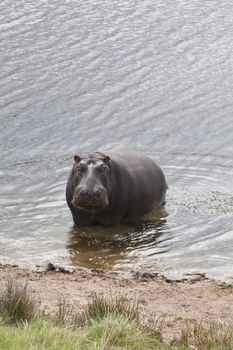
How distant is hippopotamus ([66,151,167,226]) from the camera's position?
12625mm

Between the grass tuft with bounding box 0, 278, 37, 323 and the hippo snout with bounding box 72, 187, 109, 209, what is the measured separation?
4.58 m

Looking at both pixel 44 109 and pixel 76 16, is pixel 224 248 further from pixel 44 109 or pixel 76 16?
pixel 76 16

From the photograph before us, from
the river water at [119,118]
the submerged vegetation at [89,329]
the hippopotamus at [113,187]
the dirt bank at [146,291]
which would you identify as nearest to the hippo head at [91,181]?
the hippopotamus at [113,187]

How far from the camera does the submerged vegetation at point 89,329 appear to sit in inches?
267

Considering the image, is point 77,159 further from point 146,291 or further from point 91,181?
point 146,291

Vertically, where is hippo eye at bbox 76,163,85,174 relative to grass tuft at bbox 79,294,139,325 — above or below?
below

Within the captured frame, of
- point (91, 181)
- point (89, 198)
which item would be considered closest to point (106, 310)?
point (89, 198)

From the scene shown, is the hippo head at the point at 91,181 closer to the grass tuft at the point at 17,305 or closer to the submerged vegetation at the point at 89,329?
the submerged vegetation at the point at 89,329

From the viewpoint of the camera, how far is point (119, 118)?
17.3 m

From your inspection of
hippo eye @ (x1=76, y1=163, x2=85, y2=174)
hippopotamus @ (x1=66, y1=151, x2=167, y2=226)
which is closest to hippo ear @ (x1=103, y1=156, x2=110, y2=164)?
hippopotamus @ (x1=66, y1=151, x2=167, y2=226)

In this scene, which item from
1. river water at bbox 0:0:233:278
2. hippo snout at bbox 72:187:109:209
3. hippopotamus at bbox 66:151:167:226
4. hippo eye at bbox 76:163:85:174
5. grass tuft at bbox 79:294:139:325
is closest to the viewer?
grass tuft at bbox 79:294:139:325

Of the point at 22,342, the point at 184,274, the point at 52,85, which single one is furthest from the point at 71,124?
the point at 22,342

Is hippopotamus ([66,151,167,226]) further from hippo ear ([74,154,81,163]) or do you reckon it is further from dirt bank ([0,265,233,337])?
dirt bank ([0,265,233,337])

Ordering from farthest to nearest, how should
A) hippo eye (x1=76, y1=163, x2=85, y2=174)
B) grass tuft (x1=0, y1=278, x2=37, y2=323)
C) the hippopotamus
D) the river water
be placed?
hippo eye (x1=76, y1=163, x2=85, y2=174) → the hippopotamus → the river water → grass tuft (x1=0, y1=278, x2=37, y2=323)
